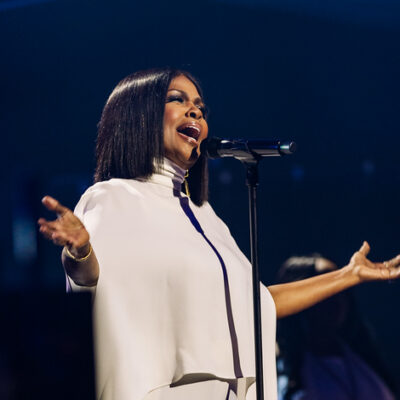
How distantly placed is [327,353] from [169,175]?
4.02 ft

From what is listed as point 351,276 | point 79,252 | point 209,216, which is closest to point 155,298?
point 79,252

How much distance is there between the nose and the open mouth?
0.03m

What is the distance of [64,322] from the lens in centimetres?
85

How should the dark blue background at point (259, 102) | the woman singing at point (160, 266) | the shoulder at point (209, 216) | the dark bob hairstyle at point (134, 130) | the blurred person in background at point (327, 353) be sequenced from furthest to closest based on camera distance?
the dark blue background at point (259, 102) < the blurred person in background at point (327, 353) < the shoulder at point (209, 216) < the dark bob hairstyle at point (134, 130) < the woman singing at point (160, 266)

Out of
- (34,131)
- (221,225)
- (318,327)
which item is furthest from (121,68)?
(221,225)

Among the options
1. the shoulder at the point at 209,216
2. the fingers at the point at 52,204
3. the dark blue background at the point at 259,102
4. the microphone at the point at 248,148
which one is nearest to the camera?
the fingers at the point at 52,204

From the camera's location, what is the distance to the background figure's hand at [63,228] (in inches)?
52.3

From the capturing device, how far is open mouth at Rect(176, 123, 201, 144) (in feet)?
6.02

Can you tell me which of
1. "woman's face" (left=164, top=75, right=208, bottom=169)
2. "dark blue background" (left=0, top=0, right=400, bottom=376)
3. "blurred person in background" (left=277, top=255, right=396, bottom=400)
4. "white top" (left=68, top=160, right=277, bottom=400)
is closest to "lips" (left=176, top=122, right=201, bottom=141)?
"woman's face" (left=164, top=75, right=208, bottom=169)

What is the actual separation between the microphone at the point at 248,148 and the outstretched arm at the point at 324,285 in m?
0.44

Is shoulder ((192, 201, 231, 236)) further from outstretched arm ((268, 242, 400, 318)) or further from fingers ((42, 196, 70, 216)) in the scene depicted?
fingers ((42, 196, 70, 216))

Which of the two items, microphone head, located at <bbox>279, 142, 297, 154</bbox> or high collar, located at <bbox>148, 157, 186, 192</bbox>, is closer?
microphone head, located at <bbox>279, 142, 297, 154</bbox>

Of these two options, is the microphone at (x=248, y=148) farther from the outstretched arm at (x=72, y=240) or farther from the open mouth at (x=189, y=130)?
the outstretched arm at (x=72, y=240)

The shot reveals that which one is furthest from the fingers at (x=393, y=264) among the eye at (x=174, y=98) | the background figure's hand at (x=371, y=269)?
the eye at (x=174, y=98)
